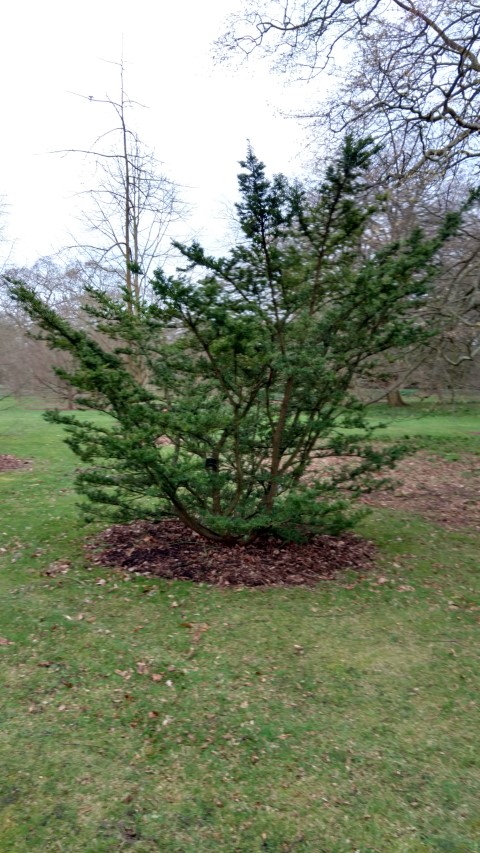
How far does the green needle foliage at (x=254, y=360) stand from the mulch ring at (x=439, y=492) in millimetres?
1541

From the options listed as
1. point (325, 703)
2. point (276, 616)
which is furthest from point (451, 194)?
point (325, 703)

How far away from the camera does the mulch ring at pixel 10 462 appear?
1180cm

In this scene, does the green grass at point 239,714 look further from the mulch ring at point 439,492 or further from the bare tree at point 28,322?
the bare tree at point 28,322

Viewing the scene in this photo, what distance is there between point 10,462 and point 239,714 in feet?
33.1

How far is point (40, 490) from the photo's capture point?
31.7 feet

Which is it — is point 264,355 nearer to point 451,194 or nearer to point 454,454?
point 451,194

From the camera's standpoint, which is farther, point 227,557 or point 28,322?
point 28,322

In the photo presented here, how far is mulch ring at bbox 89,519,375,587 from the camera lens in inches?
221

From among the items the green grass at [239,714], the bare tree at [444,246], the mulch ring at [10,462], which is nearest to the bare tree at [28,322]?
the mulch ring at [10,462]

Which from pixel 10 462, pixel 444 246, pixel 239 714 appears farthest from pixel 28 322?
pixel 239 714

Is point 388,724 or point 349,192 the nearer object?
point 388,724

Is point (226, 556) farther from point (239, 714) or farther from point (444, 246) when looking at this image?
point (444, 246)

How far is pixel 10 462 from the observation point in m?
12.4

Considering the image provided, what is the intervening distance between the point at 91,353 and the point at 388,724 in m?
3.69
